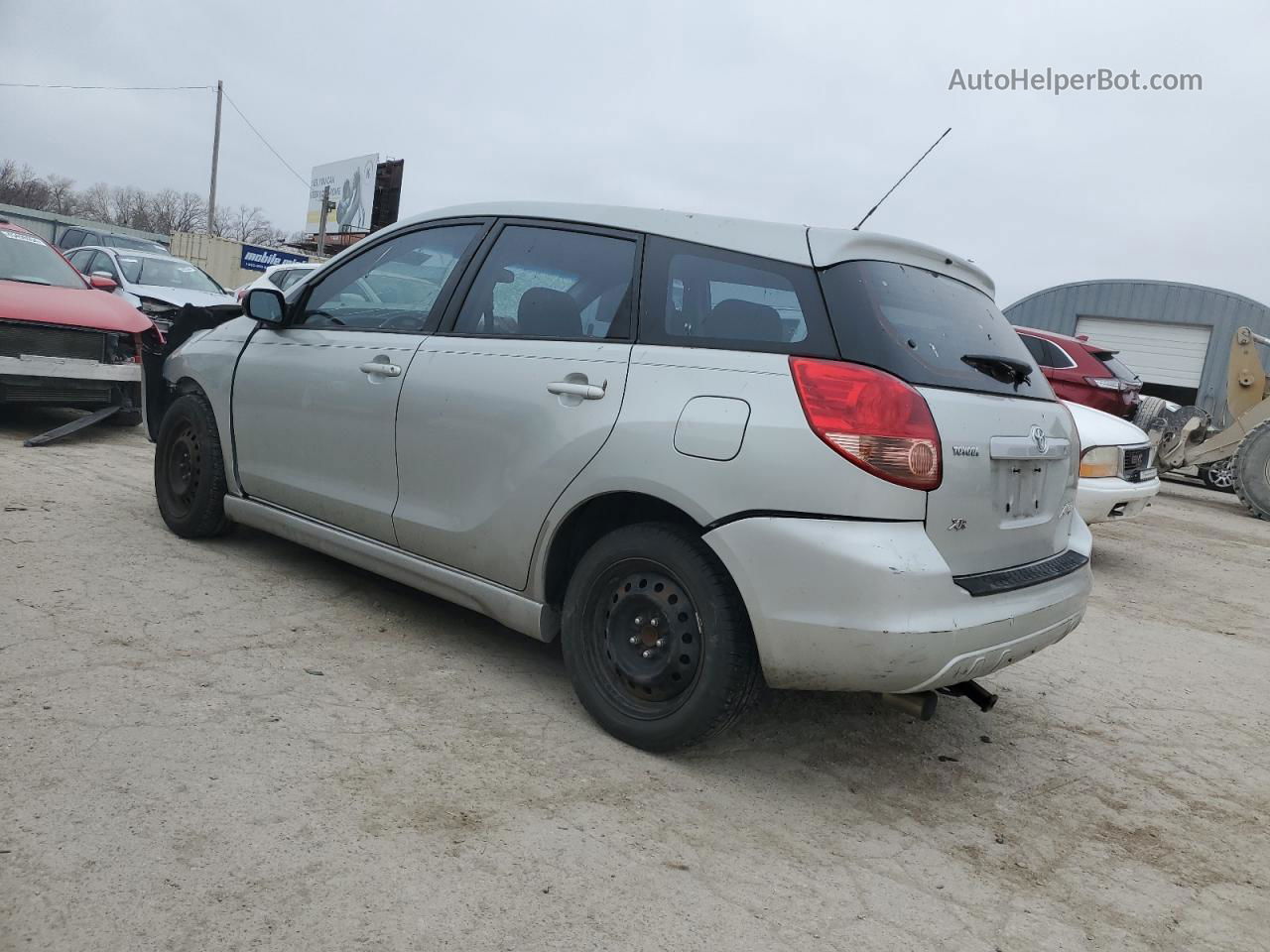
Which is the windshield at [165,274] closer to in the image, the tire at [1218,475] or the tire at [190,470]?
the tire at [190,470]

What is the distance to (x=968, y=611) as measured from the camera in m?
2.68

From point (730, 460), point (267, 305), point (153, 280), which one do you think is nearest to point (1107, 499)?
point (730, 460)

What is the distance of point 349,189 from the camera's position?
42.5 meters

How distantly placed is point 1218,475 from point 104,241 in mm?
18518

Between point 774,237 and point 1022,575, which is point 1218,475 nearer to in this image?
point 1022,575

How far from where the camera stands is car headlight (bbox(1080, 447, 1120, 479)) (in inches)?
253

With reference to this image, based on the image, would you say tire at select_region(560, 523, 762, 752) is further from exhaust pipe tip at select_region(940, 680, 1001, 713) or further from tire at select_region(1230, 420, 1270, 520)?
tire at select_region(1230, 420, 1270, 520)

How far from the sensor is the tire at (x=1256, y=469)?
1091 centimetres

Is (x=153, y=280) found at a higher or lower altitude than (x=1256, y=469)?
higher

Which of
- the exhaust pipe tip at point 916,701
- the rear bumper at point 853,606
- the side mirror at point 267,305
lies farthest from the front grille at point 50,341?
the exhaust pipe tip at point 916,701

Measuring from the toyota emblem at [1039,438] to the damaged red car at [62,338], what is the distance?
6832mm

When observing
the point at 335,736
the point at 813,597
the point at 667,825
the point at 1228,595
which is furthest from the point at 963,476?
the point at 1228,595

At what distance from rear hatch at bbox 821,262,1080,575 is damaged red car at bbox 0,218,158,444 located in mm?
6521

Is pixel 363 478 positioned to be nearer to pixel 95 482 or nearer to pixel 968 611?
pixel 968 611
